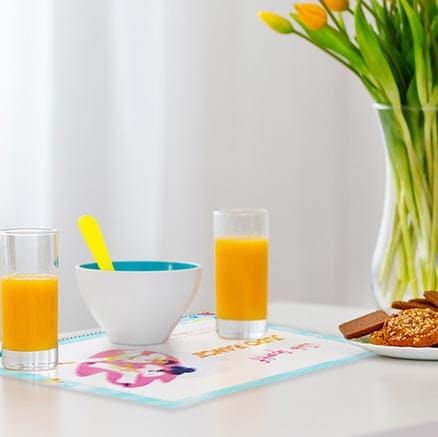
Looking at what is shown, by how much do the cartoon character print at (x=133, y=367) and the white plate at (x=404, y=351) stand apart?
0.80ft

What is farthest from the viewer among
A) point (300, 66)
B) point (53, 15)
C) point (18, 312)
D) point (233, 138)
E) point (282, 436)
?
point (300, 66)

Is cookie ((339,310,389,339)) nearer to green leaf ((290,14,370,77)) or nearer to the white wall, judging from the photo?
green leaf ((290,14,370,77))

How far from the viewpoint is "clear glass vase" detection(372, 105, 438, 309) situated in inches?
62.2

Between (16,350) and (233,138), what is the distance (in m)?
1.71

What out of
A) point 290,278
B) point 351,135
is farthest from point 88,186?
point 351,135

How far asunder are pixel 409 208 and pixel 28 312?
658 mm

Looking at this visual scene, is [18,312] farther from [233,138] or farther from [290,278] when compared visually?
[290,278]

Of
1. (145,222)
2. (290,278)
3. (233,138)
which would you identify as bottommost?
(290,278)

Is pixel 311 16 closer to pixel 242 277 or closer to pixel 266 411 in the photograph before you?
pixel 242 277

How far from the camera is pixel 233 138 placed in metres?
2.90

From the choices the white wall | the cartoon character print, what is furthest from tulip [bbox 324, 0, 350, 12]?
the white wall

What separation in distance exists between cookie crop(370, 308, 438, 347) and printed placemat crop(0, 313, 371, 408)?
0.05 meters

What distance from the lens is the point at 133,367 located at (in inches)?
49.8

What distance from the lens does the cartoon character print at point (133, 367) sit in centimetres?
120
